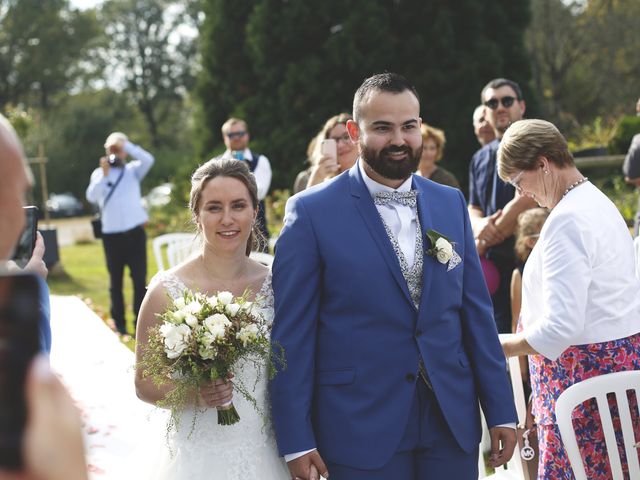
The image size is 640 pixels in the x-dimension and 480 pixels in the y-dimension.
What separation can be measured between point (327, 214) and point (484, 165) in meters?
3.19

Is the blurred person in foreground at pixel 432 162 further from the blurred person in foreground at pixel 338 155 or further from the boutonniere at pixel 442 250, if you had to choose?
the boutonniere at pixel 442 250

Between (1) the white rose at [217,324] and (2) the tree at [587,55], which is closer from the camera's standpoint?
(1) the white rose at [217,324]

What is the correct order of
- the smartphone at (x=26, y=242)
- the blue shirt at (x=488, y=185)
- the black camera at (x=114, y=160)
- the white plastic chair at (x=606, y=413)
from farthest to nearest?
the black camera at (x=114, y=160), the blue shirt at (x=488, y=185), the white plastic chair at (x=606, y=413), the smartphone at (x=26, y=242)

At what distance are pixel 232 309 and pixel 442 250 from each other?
2.62ft

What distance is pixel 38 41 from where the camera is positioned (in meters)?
43.4

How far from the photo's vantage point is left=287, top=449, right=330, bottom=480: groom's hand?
2.74 meters

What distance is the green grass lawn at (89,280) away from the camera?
37.5ft

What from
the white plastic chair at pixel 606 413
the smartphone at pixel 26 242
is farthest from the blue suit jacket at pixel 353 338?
the smartphone at pixel 26 242

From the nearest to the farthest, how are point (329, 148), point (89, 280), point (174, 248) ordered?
point (329, 148) → point (174, 248) → point (89, 280)

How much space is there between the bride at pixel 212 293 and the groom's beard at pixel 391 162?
2.35ft

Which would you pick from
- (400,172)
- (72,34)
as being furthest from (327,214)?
(72,34)

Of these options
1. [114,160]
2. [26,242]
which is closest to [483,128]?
[114,160]

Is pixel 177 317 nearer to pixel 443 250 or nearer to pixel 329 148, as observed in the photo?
pixel 443 250

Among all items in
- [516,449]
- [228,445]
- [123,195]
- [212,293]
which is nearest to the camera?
[228,445]
